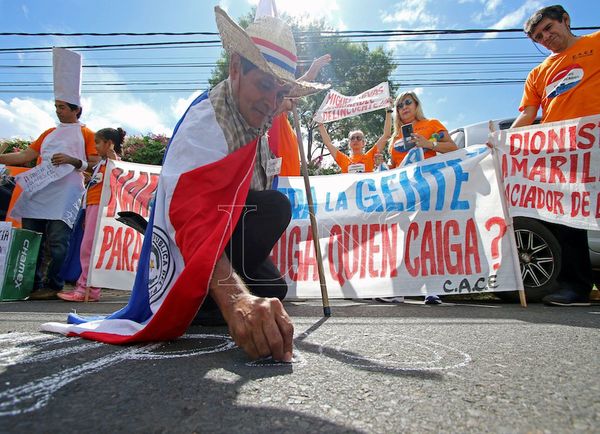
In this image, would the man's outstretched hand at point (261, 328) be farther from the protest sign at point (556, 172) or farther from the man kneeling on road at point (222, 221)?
the protest sign at point (556, 172)

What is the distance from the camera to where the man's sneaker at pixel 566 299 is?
10.2ft

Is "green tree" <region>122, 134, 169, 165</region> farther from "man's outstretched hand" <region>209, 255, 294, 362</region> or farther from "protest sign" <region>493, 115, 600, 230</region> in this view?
"man's outstretched hand" <region>209, 255, 294, 362</region>

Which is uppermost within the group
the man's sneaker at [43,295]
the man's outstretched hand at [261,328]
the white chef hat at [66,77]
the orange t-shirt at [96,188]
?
the white chef hat at [66,77]

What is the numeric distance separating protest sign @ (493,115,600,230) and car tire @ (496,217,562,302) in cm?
31

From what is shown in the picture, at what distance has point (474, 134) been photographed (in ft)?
13.9

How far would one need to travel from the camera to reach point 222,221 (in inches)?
55.1

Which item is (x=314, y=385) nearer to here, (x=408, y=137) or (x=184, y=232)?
(x=184, y=232)

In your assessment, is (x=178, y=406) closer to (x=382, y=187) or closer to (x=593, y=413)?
(x=593, y=413)

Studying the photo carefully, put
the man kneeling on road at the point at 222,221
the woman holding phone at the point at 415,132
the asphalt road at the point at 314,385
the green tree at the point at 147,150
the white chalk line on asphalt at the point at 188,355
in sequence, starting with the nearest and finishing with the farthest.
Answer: the asphalt road at the point at 314,385 < the white chalk line on asphalt at the point at 188,355 < the man kneeling on road at the point at 222,221 < the woman holding phone at the point at 415,132 < the green tree at the point at 147,150

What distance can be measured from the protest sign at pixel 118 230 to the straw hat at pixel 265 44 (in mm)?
2723

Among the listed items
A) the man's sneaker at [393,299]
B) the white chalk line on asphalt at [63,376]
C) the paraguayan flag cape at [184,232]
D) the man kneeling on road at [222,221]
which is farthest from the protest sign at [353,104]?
the white chalk line on asphalt at [63,376]

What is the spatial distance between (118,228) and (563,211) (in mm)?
4111

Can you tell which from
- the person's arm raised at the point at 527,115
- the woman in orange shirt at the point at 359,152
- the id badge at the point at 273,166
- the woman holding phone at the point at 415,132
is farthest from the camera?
the woman in orange shirt at the point at 359,152

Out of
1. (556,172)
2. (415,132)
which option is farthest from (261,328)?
(415,132)
